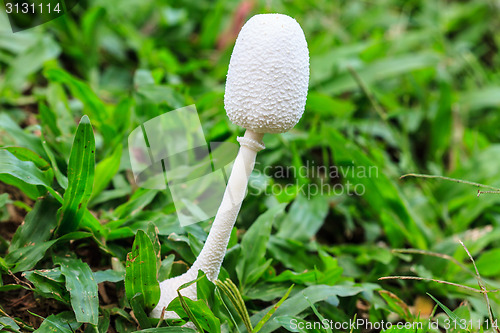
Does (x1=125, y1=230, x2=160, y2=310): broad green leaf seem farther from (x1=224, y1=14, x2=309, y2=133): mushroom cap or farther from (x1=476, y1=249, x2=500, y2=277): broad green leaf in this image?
(x1=476, y1=249, x2=500, y2=277): broad green leaf

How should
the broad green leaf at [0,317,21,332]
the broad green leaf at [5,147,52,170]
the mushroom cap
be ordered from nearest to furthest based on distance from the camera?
the mushroom cap → the broad green leaf at [0,317,21,332] → the broad green leaf at [5,147,52,170]

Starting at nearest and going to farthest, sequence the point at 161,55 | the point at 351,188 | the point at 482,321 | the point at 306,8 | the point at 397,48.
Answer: the point at 482,321
the point at 351,188
the point at 161,55
the point at 397,48
the point at 306,8

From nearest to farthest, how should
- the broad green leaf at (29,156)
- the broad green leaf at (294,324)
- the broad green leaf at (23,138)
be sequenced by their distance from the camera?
the broad green leaf at (294,324) → the broad green leaf at (29,156) → the broad green leaf at (23,138)

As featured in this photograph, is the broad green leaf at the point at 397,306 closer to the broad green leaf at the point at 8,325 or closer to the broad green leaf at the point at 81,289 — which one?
the broad green leaf at the point at 81,289

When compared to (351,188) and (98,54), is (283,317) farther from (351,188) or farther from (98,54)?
(98,54)

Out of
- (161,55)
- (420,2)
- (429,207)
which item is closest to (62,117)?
(161,55)

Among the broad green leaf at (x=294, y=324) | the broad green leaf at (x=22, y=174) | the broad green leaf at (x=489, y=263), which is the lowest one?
the broad green leaf at (x=489, y=263)

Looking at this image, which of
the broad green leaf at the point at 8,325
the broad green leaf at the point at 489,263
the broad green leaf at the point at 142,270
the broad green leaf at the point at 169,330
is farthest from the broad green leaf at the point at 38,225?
the broad green leaf at the point at 489,263

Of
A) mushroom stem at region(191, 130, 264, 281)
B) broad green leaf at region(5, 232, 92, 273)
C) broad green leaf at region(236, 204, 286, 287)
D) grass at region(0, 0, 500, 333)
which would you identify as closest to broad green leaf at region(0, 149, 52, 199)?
grass at region(0, 0, 500, 333)
